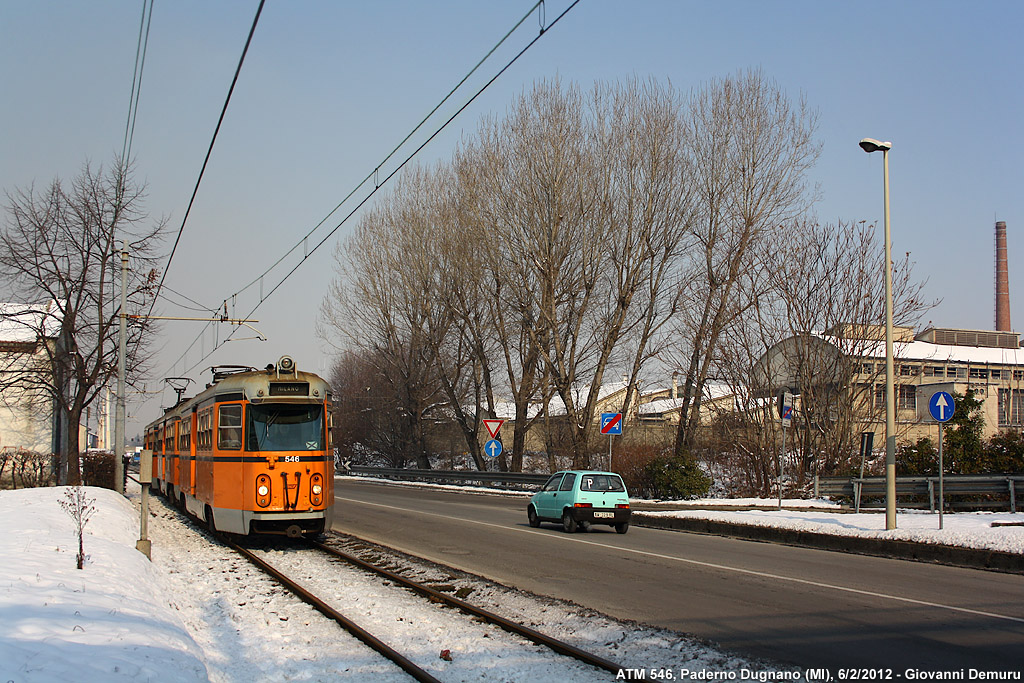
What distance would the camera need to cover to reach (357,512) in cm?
2575

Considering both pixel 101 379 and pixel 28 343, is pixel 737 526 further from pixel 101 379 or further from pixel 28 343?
pixel 28 343

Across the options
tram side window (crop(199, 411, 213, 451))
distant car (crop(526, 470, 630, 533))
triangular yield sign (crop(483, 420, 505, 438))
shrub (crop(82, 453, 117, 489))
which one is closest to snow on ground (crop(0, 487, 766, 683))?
tram side window (crop(199, 411, 213, 451))

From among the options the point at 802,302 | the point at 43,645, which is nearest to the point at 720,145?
the point at 802,302

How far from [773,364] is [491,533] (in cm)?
1765

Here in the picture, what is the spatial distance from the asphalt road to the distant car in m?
0.41

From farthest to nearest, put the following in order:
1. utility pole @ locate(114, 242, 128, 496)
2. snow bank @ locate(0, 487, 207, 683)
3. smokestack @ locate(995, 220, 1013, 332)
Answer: smokestack @ locate(995, 220, 1013, 332)
utility pole @ locate(114, 242, 128, 496)
snow bank @ locate(0, 487, 207, 683)

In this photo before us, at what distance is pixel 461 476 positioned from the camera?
42.6 meters

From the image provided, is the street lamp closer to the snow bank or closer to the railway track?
the railway track

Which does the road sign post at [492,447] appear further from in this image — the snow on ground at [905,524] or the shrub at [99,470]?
the shrub at [99,470]

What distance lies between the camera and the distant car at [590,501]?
1927cm

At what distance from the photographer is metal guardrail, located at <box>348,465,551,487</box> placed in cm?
3690

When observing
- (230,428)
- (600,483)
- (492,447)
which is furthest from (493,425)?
(230,428)

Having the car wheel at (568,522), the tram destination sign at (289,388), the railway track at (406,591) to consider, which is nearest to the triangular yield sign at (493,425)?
the car wheel at (568,522)

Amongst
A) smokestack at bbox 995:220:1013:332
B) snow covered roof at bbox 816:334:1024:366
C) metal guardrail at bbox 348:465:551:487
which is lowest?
metal guardrail at bbox 348:465:551:487
